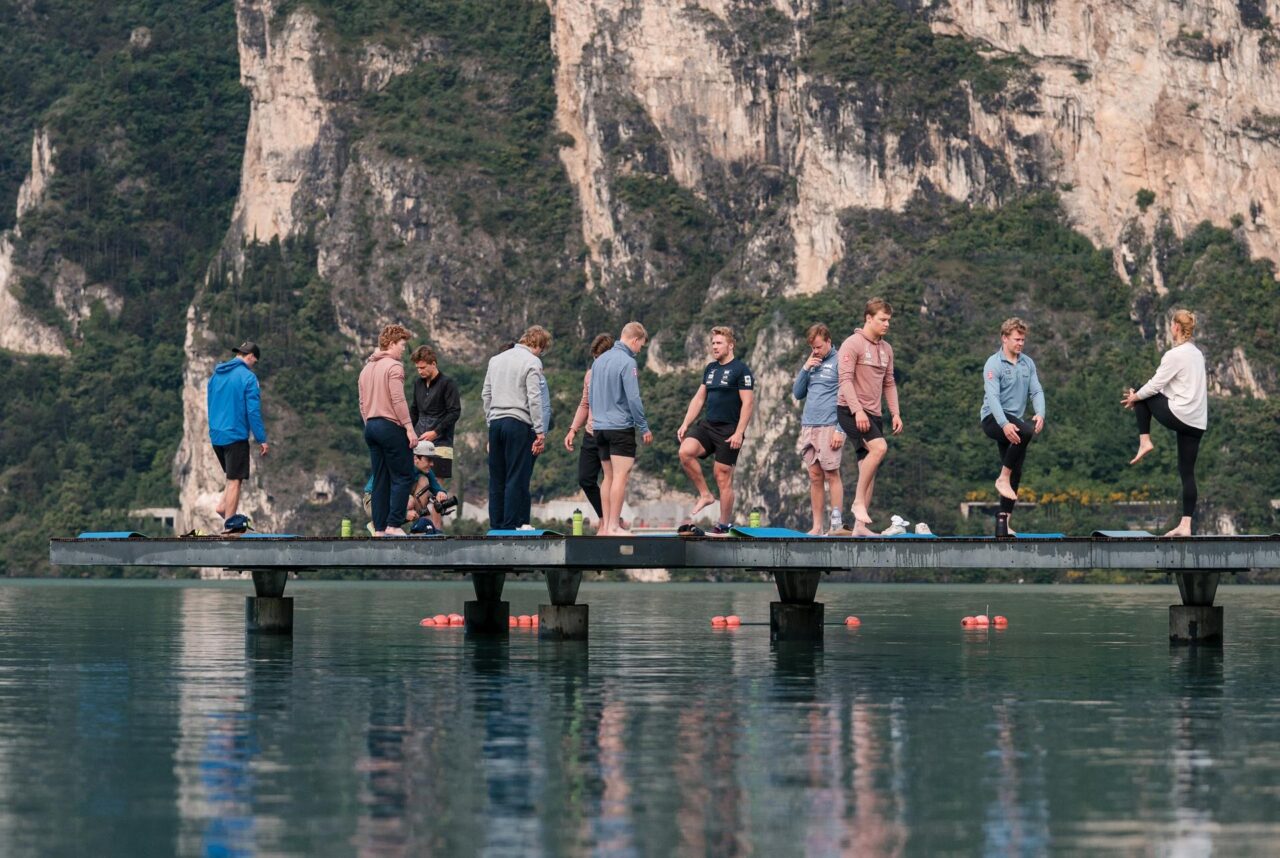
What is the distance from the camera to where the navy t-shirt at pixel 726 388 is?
89.2 ft

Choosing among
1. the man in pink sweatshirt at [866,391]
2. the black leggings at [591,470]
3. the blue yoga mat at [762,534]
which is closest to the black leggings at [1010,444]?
the man in pink sweatshirt at [866,391]

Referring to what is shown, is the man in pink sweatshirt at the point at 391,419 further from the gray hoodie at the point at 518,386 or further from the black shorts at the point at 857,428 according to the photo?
the black shorts at the point at 857,428

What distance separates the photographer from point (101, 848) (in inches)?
509

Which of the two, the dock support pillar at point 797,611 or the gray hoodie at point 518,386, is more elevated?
the gray hoodie at point 518,386

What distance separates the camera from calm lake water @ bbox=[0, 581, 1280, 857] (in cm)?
1337

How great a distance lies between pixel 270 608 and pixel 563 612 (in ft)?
16.4

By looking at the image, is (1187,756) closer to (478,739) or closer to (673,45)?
(478,739)

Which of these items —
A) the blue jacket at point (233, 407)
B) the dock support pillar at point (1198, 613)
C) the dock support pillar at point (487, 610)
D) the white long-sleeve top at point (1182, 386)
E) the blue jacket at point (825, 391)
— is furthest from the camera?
the dock support pillar at point (487, 610)

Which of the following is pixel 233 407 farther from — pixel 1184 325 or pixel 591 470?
pixel 1184 325

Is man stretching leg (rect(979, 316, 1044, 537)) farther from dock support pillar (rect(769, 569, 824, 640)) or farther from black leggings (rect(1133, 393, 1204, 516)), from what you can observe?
dock support pillar (rect(769, 569, 824, 640))

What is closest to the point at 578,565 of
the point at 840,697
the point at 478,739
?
the point at 840,697

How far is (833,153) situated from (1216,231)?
87.6 feet

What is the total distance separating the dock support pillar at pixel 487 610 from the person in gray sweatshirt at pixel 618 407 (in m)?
7.22

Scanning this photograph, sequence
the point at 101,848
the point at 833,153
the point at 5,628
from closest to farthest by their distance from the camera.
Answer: the point at 101,848
the point at 5,628
the point at 833,153
